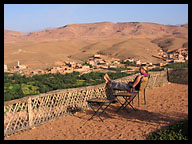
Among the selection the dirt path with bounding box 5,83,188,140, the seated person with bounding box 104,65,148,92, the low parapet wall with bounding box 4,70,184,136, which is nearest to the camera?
the dirt path with bounding box 5,83,188,140

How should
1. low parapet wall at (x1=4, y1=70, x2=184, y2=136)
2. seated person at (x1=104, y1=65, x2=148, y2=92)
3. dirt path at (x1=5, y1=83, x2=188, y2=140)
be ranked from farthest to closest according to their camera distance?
seated person at (x1=104, y1=65, x2=148, y2=92)
low parapet wall at (x1=4, y1=70, x2=184, y2=136)
dirt path at (x1=5, y1=83, x2=188, y2=140)

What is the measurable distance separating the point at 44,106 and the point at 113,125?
1.88 metres

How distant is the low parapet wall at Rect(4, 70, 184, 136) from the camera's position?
203 inches

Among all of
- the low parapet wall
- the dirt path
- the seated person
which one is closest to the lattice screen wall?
the low parapet wall

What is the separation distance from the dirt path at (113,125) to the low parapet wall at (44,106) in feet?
0.58

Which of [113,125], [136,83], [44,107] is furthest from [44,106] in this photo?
[136,83]

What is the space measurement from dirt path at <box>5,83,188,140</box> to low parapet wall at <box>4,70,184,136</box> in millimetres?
178

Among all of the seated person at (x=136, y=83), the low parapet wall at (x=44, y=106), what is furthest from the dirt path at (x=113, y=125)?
the seated person at (x=136, y=83)

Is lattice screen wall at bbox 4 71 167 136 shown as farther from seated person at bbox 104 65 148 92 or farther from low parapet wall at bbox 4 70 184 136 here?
seated person at bbox 104 65 148 92

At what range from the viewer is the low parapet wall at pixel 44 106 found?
516 centimetres

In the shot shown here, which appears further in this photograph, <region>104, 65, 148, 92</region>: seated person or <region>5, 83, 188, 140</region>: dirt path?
<region>104, 65, 148, 92</region>: seated person

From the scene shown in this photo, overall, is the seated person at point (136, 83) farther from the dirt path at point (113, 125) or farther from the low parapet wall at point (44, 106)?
the low parapet wall at point (44, 106)
